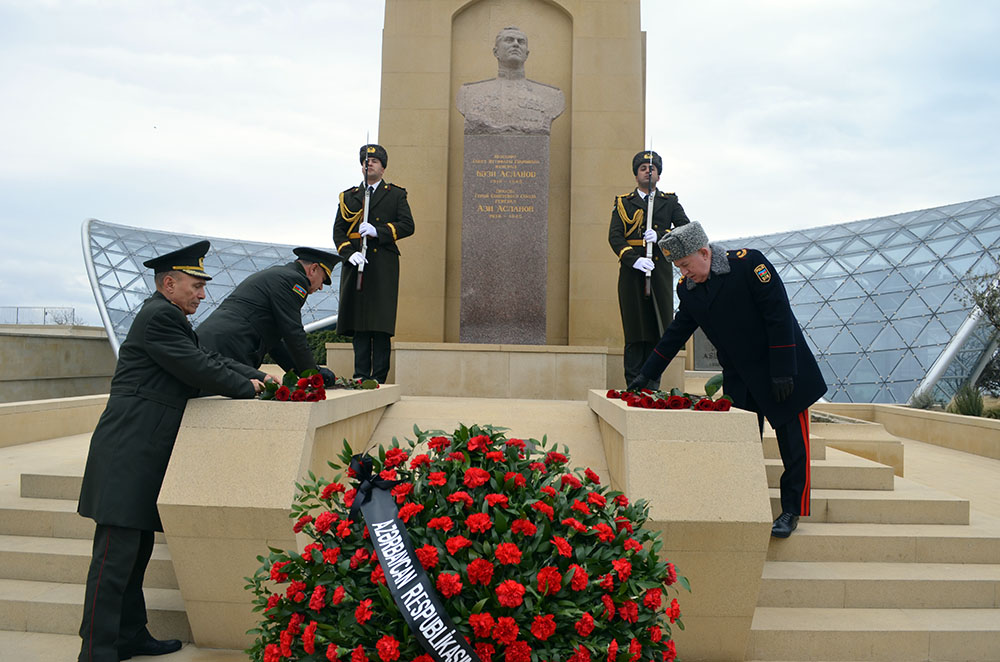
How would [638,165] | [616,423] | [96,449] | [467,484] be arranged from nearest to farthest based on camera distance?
[467,484], [96,449], [616,423], [638,165]

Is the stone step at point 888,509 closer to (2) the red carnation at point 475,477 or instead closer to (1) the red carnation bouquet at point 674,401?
(1) the red carnation bouquet at point 674,401

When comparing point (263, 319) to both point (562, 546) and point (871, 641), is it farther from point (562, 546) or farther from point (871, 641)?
point (871, 641)

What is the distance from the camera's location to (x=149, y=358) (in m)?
3.72

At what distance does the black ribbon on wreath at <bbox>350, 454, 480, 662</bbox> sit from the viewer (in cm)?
214

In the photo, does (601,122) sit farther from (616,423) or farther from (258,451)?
(258,451)

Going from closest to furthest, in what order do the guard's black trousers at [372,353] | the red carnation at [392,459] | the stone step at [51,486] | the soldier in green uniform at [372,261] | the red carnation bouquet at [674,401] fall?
the red carnation at [392,459] → the red carnation bouquet at [674,401] → the stone step at [51,486] → the soldier in green uniform at [372,261] → the guard's black trousers at [372,353]

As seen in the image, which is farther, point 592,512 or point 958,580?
point 958,580

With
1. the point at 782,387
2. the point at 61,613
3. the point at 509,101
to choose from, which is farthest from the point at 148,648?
the point at 509,101

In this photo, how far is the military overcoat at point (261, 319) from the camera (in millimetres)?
4895

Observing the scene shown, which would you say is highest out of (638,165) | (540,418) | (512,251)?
(638,165)

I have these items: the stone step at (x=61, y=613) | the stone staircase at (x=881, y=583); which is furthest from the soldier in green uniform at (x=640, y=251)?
the stone step at (x=61, y=613)

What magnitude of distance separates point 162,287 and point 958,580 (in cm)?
487

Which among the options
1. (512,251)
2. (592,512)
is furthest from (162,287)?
(512,251)

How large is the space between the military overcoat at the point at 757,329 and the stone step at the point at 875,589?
94cm
